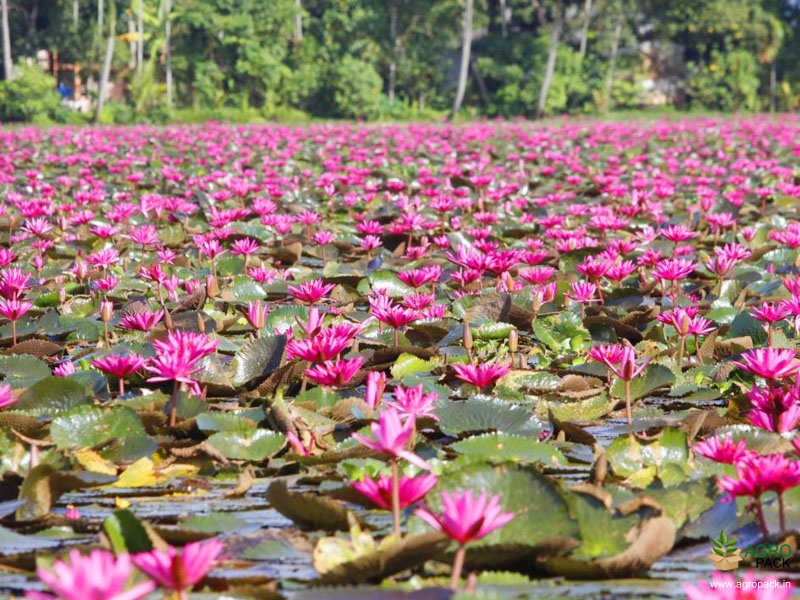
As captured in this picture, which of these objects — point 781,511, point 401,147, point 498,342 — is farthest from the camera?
point 401,147

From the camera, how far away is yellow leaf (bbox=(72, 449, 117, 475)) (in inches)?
92.0

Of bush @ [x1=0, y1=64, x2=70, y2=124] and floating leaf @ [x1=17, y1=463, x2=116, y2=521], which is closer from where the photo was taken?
floating leaf @ [x1=17, y1=463, x2=116, y2=521]

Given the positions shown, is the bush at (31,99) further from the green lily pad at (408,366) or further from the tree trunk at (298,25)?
the green lily pad at (408,366)

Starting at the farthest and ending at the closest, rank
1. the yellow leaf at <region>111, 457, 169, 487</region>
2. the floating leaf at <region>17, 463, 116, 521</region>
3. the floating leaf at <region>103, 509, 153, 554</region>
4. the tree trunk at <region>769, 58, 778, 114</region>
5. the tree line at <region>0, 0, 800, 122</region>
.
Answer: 1. the tree trunk at <region>769, 58, 778, 114</region>
2. the tree line at <region>0, 0, 800, 122</region>
3. the yellow leaf at <region>111, 457, 169, 487</region>
4. the floating leaf at <region>17, 463, 116, 521</region>
5. the floating leaf at <region>103, 509, 153, 554</region>

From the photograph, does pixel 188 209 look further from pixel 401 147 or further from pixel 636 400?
pixel 401 147

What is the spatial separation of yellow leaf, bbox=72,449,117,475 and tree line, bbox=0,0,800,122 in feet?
102

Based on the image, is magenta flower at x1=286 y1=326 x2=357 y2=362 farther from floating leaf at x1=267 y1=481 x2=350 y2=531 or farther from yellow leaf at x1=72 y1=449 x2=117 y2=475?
floating leaf at x1=267 y1=481 x2=350 y2=531

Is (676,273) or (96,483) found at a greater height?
(676,273)

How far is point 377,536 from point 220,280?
3509 mm

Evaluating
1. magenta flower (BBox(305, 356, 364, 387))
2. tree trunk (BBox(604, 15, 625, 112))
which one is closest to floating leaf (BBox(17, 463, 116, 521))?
magenta flower (BBox(305, 356, 364, 387))

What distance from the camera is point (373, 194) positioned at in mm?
9445

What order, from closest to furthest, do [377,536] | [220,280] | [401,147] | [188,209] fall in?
[377,536] < [220,280] < [188,209] < [401,147]

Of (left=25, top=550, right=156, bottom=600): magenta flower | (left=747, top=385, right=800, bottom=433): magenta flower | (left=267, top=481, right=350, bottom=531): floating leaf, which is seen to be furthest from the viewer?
(left=747, top=385, right=800, bottom=433): magenta flower

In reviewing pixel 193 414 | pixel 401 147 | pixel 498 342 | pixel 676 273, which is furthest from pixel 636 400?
pixel 401 147
